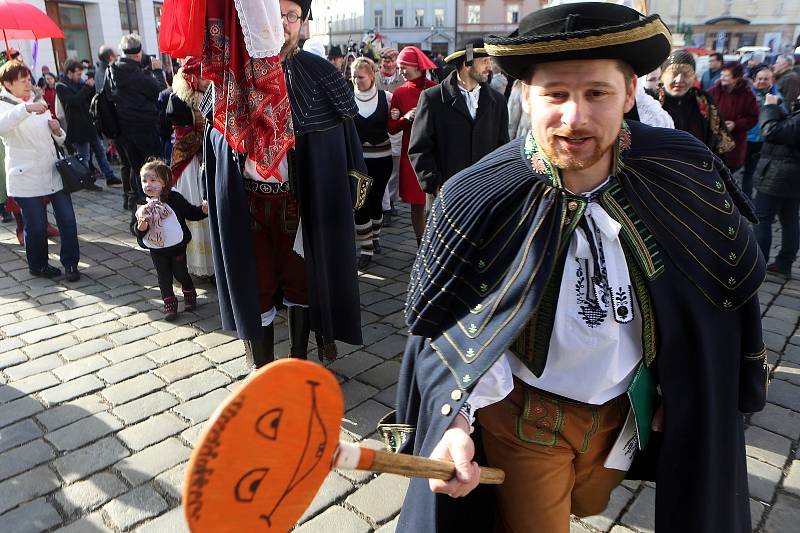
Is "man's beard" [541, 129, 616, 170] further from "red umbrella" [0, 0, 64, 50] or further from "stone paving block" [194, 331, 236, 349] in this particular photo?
"red umbrella" [0, 0, 64, 50]

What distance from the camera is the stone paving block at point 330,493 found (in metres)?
2.62

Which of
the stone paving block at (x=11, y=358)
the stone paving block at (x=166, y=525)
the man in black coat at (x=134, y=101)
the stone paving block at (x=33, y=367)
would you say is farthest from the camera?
the man in black coat at (x=134, y=101)

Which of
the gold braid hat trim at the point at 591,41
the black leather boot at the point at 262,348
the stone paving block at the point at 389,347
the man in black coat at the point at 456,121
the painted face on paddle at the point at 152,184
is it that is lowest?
the stone paving block at the point at 389,347

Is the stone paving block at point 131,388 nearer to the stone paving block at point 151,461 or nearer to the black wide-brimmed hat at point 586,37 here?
the stone paving block at point 151,461

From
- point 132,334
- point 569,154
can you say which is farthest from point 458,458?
point 132,334

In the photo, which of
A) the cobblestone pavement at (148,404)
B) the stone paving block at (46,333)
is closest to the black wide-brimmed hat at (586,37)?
the cobblestone pavement at (148,404)

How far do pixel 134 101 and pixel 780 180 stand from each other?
22.2ft

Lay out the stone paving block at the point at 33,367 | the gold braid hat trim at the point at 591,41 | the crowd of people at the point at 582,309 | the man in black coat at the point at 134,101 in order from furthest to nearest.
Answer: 1. the man in black coat at the point at 134,101
2. the stone paving block at the point at 33,367
3. the crowd of people at the point at 582,309
4. the gold braid hat trim at the point at 591,41

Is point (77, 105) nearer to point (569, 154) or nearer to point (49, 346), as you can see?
point (49, 346)

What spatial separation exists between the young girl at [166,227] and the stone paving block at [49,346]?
2.18 ft

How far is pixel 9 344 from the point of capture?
4258mm

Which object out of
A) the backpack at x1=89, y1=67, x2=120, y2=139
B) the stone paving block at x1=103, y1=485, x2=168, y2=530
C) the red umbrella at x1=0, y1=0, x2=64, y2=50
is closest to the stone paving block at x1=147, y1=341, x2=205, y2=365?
the stone paving block at x1=103, y1=485, x2=168, y2=530

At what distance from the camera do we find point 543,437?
5.43ft

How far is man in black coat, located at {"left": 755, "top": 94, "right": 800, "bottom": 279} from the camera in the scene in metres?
5.23
